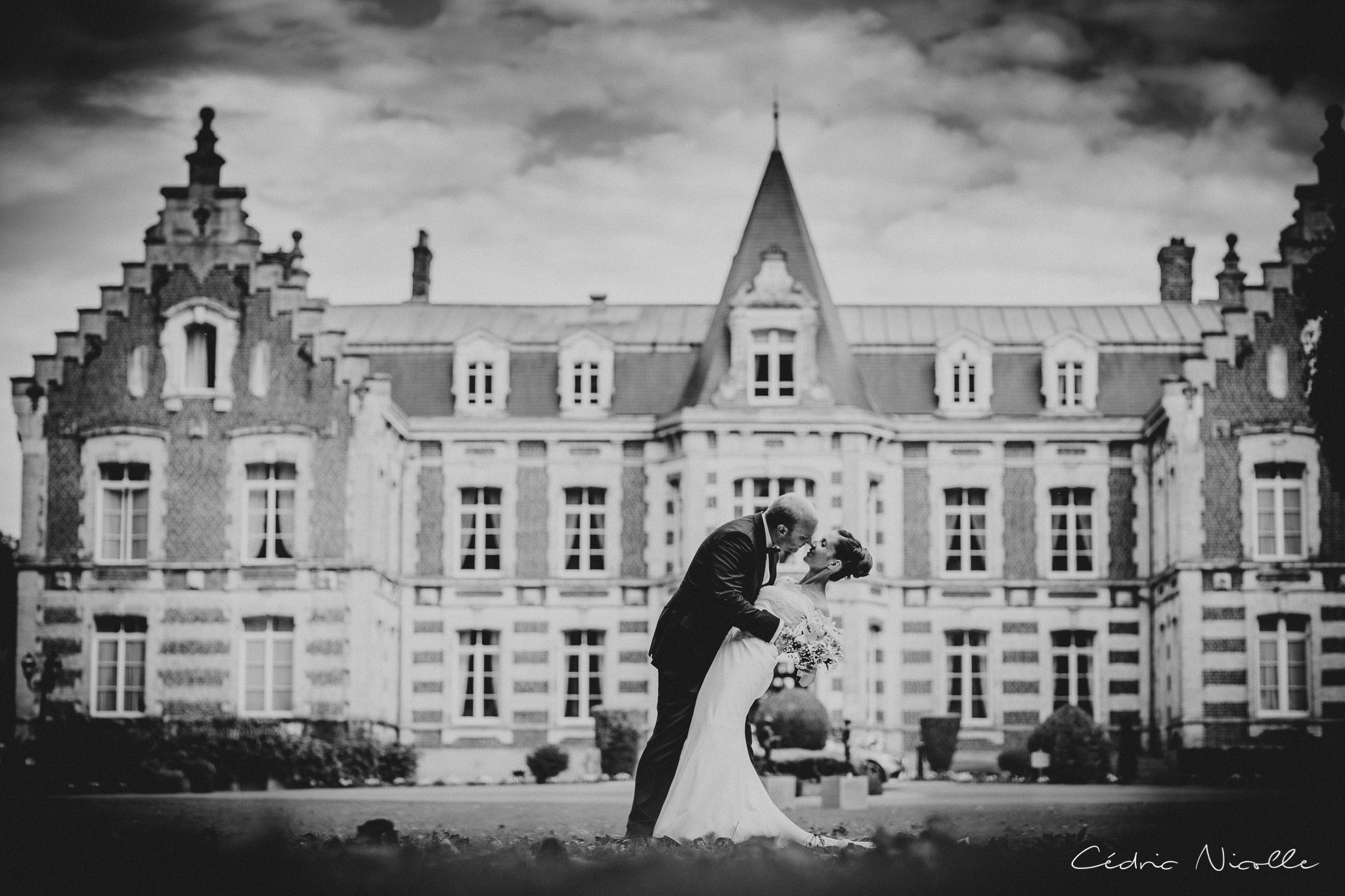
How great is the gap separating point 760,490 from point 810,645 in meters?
25.9

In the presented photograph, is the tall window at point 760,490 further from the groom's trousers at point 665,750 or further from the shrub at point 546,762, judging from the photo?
the groom's trousers at point 665,750

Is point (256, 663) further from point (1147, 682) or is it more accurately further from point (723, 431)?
point (1147, 682)

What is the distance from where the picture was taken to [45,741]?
31062mm

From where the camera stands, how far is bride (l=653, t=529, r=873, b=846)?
32.6 feet

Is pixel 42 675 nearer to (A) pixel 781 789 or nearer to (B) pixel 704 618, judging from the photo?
(A) pixel 781 789

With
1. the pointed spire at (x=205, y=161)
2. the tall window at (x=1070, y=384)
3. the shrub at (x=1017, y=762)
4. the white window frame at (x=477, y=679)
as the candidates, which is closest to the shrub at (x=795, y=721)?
the shrub at (x=1017, y=762)

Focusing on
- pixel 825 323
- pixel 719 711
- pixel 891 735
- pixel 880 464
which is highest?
pixel 825 323

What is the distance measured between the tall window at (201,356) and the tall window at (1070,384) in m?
16.2

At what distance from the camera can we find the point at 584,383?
38.2 m

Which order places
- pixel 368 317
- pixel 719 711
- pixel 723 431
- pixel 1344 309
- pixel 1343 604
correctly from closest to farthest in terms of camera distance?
pixel 719 711 → pixel 1344 309 → pixel 1343 604 → pixel 723 431 → pixel 368 317

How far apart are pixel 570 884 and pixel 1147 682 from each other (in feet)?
106

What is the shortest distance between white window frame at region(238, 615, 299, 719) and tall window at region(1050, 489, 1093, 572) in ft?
48.0

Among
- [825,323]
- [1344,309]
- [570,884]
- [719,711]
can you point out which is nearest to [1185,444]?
[825,323]

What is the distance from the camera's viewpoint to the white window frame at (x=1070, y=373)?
37.9 metres
